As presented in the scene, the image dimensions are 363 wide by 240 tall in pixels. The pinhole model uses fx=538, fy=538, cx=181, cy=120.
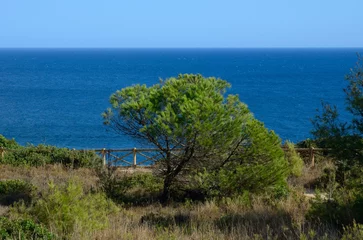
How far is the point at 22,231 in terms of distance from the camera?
698 centimetres

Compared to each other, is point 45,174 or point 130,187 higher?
point 130,187

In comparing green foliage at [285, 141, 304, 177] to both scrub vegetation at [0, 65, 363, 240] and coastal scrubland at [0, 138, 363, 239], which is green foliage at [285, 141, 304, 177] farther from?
scrub vegetation at [0, 65, 363, 240]

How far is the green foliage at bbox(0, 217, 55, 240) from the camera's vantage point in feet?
22.4

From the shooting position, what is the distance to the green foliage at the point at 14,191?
1397 centimetres

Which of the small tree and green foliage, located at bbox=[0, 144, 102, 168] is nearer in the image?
the small tree

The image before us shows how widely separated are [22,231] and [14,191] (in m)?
8.31

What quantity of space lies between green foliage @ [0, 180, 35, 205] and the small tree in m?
2.85

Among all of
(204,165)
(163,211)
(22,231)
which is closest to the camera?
(22,231)

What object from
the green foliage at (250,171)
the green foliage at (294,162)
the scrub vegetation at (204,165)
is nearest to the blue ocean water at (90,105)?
the green foliage at (294,162)

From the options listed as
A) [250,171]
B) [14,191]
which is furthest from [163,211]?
[14,191]

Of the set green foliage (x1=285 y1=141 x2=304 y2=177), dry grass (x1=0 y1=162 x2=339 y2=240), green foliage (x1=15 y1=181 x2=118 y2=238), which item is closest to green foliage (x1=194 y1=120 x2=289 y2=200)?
dry grass (x1=0 y1=162 x2=339 y2=240)

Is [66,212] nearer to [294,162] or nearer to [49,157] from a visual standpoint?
[294,162]

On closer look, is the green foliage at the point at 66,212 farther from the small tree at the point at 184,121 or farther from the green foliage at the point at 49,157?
the green foliage at the point at 49,157

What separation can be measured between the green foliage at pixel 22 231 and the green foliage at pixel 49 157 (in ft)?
43.5
